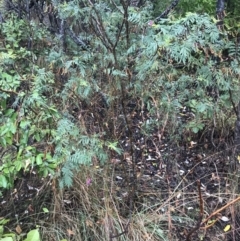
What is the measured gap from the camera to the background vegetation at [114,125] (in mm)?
2408

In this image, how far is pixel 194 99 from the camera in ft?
10.7

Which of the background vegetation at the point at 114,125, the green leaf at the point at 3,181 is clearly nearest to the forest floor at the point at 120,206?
the background vegetation at the point at 114,125

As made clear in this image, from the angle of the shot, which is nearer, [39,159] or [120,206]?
[39,159]

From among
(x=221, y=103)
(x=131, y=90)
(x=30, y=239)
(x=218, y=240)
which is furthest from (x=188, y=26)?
(x=30, y=239)

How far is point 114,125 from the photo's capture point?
3.04m

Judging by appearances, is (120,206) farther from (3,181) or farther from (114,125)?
(3,181)

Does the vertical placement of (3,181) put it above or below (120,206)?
above

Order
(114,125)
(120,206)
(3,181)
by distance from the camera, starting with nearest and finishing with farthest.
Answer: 1. (3,181)
2. (120,206)
3. (114,125)

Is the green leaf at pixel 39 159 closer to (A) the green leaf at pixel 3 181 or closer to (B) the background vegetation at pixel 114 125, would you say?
(B) the background vegetation at pixel 114 125

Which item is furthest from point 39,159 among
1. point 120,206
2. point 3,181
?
point 120,206

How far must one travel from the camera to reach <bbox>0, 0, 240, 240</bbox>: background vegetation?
241cm

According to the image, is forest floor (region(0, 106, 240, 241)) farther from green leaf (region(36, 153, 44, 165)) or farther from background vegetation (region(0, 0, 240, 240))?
green leaf (region(36, 153, 44, 165))

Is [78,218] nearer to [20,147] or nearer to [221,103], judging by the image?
[20,147]

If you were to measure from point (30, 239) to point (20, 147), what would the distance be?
68cm
